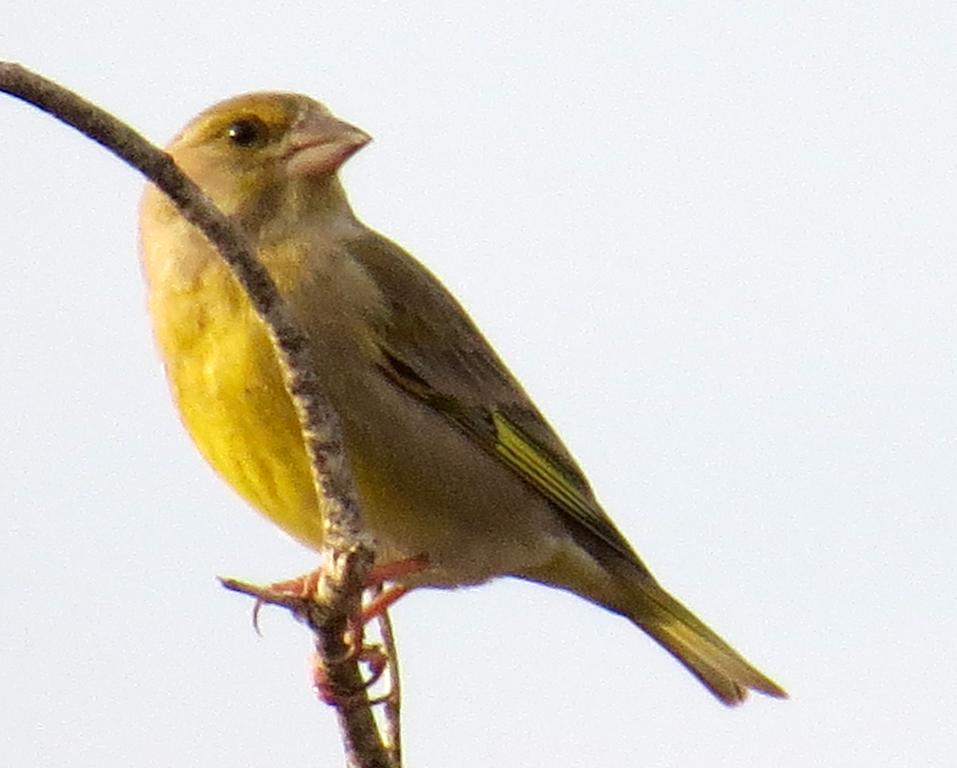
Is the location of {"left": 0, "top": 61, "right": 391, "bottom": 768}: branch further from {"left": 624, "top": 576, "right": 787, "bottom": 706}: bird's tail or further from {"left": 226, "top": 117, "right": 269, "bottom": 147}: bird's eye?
{"left": 624, "top": 576, "right": 787, "bottom": 706}: bird's tail

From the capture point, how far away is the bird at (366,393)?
5906 mm

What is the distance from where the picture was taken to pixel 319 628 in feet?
13.9

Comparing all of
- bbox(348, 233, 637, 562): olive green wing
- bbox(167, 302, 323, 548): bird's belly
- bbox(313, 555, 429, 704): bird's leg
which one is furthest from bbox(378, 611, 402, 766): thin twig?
bbox(348, 233, 637, 562): olive green wing

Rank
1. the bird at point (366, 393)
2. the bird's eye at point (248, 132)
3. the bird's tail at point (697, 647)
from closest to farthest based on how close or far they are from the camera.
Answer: the bird at point (366, 393)
the bird's eye at point (248, 132)
the bird's tail at point (697, 647)

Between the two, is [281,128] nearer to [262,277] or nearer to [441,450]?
[441,450]

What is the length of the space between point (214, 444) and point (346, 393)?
0.39 meters

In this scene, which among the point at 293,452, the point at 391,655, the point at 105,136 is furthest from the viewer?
the point at 293,452

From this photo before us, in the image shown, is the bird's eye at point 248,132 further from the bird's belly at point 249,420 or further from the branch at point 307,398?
the branch at point 307,398

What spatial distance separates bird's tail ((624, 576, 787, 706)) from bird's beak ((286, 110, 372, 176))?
1.77m

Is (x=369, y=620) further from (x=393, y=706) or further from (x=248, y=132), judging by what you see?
(x=248, y=132)

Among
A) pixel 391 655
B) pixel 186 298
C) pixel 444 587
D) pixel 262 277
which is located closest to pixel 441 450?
pixel 444 587

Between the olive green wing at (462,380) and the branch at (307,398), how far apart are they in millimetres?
2175

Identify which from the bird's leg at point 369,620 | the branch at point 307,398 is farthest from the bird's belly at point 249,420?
the branch at point 307,398

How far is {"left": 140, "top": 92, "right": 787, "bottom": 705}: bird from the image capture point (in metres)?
5.91
